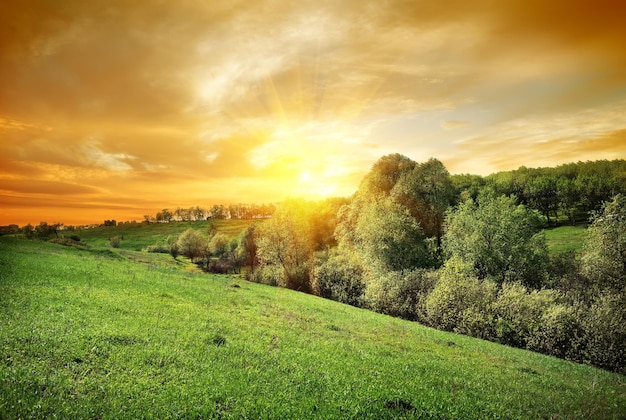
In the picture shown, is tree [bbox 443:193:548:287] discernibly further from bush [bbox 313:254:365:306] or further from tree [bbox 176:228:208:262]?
tree [bbox 176:228:208:262]

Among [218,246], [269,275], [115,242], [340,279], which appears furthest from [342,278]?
[115,242]

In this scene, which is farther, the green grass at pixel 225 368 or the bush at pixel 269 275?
the bush at pixel 269 275

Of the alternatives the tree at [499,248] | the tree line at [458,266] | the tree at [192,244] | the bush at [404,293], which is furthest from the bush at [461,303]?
the tree at [192,244]

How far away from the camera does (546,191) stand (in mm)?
123000

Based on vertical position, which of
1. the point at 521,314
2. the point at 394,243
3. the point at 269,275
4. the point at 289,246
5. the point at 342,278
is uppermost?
the point at 394,243

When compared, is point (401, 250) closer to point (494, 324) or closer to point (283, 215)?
point (494, 324)

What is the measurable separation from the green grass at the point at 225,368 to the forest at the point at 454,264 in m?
9.21

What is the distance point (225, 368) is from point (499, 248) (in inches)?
2025

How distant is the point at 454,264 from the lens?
47594 mm

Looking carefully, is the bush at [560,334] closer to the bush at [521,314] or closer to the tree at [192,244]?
the bush at [521,314]

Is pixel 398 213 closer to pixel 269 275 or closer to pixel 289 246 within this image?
pixel 289 246

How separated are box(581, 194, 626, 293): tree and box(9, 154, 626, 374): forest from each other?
132 millimetres

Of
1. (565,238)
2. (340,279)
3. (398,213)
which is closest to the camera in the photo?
(398,213)

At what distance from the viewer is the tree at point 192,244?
143375mm
